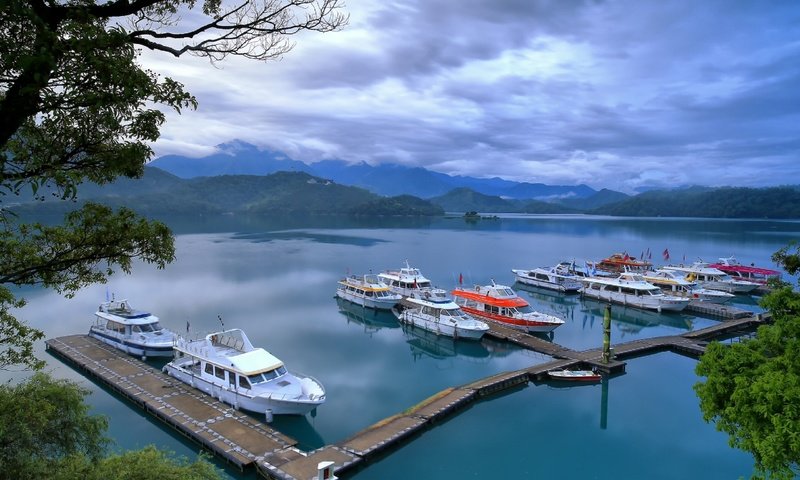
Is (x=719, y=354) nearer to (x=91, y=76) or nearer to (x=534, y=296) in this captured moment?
(x=91, y=76)

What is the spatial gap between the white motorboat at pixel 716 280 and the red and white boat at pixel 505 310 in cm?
3288

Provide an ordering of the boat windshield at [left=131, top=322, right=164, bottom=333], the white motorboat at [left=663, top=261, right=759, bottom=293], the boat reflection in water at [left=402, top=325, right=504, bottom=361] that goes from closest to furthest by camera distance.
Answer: the boat windshield at [left=131, top=322, right=164, bottom=333], the boat reflection in water at [left=402, top=325, right=504, bottom=361], the white motorboat at [left=663, top=261, right=759, bottom=293]

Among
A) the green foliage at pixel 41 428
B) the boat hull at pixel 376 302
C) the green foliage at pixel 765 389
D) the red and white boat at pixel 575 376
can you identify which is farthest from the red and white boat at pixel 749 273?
the green foliage at pixel 41 428

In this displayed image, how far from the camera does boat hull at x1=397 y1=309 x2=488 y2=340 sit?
3878 cm

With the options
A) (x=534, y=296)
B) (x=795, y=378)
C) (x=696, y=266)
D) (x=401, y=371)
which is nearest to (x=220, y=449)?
(x=401, y=371)

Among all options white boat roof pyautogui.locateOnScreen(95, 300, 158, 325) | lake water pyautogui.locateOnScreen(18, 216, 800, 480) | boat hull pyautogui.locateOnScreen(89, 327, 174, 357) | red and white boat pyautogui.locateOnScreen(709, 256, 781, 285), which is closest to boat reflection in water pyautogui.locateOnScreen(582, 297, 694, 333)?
lake water pyautogui.locateOnScreen(18, 216, 800, 480)

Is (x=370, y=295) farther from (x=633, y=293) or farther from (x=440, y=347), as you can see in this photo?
(x=633, y=293)

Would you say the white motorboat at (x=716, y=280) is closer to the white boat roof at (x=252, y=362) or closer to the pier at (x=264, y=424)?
the pier at (x=264, y=424)

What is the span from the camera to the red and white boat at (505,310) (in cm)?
4103

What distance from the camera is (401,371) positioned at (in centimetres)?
3262

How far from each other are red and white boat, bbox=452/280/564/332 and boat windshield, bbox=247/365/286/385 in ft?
77.6

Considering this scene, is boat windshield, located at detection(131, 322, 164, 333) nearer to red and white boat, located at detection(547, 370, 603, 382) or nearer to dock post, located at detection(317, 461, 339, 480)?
dock post, located at detection(317, 461, 339, 480)

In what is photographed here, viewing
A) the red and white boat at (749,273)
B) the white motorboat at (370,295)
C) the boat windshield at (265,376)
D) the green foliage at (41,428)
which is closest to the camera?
the green foliage at (41,428)

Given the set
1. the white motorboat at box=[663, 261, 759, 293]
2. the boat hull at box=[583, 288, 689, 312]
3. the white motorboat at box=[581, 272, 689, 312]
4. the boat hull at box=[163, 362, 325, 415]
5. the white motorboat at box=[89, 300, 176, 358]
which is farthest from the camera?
the white motorboat at box=[663, 261, 759, 293]
